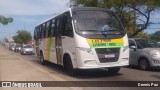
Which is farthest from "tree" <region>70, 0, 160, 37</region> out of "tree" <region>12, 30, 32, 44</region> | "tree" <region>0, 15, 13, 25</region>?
"tree" <region>12, 30, 32, 44</region>

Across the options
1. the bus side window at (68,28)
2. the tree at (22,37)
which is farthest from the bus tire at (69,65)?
the tree at (22,37)

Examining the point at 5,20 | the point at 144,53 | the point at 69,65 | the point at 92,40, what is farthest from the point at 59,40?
the point at 5,20

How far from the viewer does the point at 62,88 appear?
396 inches

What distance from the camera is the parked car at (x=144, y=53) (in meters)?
14.8

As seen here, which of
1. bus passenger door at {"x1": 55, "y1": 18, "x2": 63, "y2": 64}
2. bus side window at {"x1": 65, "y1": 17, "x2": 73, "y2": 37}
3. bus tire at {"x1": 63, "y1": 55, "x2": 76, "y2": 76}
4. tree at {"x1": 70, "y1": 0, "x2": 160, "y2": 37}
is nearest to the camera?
bus side window at {"x1": 65, "y1": 17, "x2": 73, "y2": 37}

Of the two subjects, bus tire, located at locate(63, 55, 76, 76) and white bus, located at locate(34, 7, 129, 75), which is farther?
bus tire, located at locate(63, 55, 76, 76)

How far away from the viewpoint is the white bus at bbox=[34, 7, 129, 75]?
40.1 feet

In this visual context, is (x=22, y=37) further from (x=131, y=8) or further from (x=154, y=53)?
(x=154, y=53)

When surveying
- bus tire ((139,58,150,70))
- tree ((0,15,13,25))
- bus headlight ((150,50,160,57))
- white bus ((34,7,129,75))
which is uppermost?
tree ((0,15,13,25))

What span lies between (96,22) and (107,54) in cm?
147

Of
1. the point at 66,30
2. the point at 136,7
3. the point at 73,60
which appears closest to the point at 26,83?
the point at 73,60

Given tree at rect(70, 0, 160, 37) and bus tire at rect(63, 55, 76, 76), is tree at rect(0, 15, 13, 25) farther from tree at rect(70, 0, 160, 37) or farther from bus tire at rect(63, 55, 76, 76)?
bus tire at rect(63, 55, 76, 76)

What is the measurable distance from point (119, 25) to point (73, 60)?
246cm

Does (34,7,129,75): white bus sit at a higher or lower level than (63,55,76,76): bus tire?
higher
